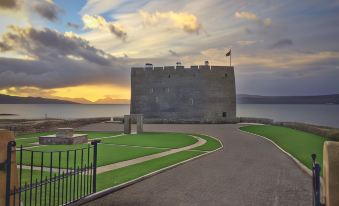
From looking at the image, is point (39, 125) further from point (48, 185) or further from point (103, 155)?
point (48, 185)

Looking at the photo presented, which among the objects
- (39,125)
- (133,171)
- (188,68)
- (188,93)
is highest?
(188,68)

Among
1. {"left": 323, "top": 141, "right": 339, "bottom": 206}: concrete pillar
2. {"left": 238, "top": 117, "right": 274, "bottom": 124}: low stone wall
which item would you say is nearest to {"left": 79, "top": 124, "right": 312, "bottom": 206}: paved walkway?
{"left": 323, "top": 141, "right": 339, "bottom": 206}: concrete pillar

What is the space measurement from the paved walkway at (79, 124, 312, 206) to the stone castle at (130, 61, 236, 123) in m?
34.2

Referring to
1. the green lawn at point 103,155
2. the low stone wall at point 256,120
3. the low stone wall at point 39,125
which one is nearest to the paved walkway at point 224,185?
the green lawn at point 103,155

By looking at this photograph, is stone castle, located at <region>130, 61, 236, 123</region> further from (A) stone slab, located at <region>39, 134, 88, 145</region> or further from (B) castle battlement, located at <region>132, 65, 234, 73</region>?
(A) stone slab, located at <region>39, 134, 88, 145</region>

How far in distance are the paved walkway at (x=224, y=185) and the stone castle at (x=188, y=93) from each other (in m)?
→ 34.2

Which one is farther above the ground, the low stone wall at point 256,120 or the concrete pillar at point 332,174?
the low stone wall at point 256,120

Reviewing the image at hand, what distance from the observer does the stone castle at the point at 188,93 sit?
168ft

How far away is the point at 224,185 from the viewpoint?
11.4 m

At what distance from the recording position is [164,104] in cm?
5197

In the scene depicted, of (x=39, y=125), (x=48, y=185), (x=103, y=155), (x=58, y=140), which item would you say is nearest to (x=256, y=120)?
(x=39, y=125)

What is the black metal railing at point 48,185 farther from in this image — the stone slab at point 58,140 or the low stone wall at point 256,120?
the low stone wall at point 256,120

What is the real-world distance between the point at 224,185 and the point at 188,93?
4016cm

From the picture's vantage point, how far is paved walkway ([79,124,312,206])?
31.5ft
